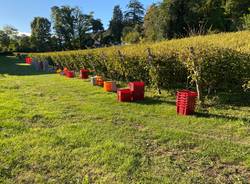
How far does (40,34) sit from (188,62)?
73842mm

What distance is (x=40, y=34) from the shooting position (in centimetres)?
7612

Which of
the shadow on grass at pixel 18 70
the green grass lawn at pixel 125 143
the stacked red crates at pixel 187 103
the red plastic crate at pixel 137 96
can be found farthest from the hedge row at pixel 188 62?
the shadow on grass at pixel 18 70

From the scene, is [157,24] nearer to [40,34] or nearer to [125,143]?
[125,143]

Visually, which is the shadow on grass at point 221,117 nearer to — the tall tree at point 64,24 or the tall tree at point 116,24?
the tall tree at point 116,24

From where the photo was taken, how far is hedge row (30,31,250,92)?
23.4ft

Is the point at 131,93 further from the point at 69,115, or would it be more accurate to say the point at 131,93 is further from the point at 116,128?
the point at 116,128

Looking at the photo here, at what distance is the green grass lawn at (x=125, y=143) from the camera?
3.71 m

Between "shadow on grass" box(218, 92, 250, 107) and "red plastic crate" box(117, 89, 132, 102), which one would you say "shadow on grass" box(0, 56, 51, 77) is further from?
"shadow on grass" box(218, 92, 250, 107)

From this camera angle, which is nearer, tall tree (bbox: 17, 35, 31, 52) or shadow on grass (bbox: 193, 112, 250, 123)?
shadow on grass (bbox: 193, 112, 250, 123)

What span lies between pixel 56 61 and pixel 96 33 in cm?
5615

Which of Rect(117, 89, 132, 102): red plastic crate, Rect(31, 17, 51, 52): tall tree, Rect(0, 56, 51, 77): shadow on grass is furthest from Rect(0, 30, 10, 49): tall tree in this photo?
Rect(117, 89, 132, 102): red plastic crate

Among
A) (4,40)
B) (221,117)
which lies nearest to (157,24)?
(221,117)

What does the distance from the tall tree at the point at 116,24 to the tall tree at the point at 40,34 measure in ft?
54.1

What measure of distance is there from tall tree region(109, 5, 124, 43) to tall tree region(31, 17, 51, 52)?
54.1 feet
